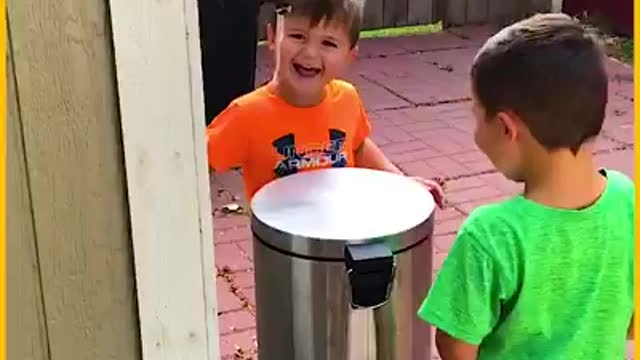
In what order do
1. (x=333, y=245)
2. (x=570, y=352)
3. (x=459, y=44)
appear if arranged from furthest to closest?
(x=459, y=44), (x=333, y=245), (x=570, y=352)

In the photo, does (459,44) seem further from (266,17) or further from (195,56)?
(195,56)

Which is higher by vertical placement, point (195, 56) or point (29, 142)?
point (195, 56)

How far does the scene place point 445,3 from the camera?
795 cm

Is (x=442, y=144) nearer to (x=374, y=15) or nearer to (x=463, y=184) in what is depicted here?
(x=463, y=184)

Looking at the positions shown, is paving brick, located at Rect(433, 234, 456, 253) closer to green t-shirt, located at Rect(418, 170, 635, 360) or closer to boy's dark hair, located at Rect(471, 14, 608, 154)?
green t-shirt, located at Rect(418, 170, 635, 360)

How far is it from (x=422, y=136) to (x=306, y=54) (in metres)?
3.10

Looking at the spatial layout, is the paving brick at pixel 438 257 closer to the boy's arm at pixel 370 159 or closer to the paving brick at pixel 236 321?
the paving brick at pixel 236 321

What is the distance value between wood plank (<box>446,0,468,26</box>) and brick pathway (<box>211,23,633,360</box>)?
11 cm

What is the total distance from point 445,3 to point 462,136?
264 cm

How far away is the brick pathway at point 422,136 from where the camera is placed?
156 inches

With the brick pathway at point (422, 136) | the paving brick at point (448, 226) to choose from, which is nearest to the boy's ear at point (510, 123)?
the brick pathway at point (422, 136)

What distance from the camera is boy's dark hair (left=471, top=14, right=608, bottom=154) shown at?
6.13 feet

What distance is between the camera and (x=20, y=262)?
6.47 feet

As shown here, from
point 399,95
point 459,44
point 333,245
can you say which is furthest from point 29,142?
point 459,44
